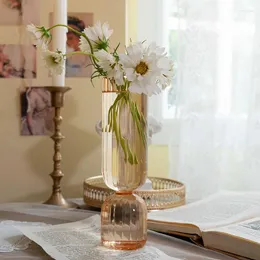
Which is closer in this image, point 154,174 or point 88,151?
point 88,151

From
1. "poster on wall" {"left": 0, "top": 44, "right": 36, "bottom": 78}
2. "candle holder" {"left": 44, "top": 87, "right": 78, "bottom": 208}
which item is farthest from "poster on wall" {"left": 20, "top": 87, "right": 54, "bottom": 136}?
"candle holder" {"left": 44, "top": 87, "right": 78, "bottom": 208}

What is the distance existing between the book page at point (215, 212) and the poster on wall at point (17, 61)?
55cm

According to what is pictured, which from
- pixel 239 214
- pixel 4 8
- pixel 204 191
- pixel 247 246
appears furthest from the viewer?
pixel 204 191

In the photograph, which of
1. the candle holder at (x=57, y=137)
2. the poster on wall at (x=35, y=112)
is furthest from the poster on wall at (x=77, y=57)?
the candle holder at (x=57, y=137)

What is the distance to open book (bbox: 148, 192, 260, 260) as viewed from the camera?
79cm

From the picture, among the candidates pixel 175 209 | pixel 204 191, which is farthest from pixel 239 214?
pixel 204 191

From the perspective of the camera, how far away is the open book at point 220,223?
0.79 metres

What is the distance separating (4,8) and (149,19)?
16.2 inches

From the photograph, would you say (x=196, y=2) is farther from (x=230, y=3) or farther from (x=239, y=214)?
(x=239, y=214)

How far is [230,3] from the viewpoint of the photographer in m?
1.37

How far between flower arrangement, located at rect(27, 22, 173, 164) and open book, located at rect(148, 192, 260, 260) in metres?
0.16

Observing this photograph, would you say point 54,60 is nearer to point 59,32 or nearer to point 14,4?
point 59,32

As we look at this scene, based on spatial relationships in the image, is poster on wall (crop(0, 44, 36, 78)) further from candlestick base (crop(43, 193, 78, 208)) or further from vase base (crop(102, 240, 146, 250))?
vase base (crop(102, 240, 146, 250))

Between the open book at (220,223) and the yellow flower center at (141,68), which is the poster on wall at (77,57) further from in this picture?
the yellow flower center at (141,68)
